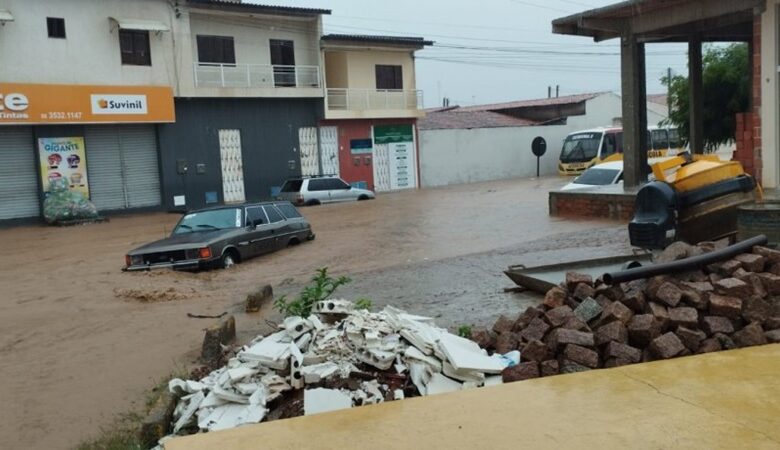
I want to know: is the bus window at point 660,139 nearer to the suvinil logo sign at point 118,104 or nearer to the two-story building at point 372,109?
the two-story building at point 372,109

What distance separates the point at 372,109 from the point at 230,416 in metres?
30.4

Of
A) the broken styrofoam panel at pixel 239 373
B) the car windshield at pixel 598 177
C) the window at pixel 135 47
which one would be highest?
the window at pixel 135 47

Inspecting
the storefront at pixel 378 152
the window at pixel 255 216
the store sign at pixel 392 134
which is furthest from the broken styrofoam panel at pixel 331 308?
the store sign at pixel 392 134

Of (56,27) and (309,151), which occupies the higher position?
(56,27)

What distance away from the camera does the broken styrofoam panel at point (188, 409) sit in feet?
17.3

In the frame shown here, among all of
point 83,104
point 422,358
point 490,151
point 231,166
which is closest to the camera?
point 422,358

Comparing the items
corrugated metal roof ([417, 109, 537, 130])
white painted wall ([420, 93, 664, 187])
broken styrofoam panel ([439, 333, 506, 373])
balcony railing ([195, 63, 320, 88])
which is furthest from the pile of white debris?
corrugated metal roof ([417, 109, 537, 130])

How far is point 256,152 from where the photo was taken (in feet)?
104

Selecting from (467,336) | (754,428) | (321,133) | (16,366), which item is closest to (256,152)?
(321,133)

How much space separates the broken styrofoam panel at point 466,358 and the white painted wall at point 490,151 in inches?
1282

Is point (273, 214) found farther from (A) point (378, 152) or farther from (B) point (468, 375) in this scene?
(A) point (378, 152)

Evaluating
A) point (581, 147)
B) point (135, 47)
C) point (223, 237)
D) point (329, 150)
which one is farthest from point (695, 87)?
Result: point (135, 47)

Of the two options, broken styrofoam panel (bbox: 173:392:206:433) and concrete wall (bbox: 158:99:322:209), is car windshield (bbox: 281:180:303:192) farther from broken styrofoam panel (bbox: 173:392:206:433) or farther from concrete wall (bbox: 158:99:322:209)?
broken styrofoam panel (bbox: 173:392:206:433)

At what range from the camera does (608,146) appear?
35.3 meters
